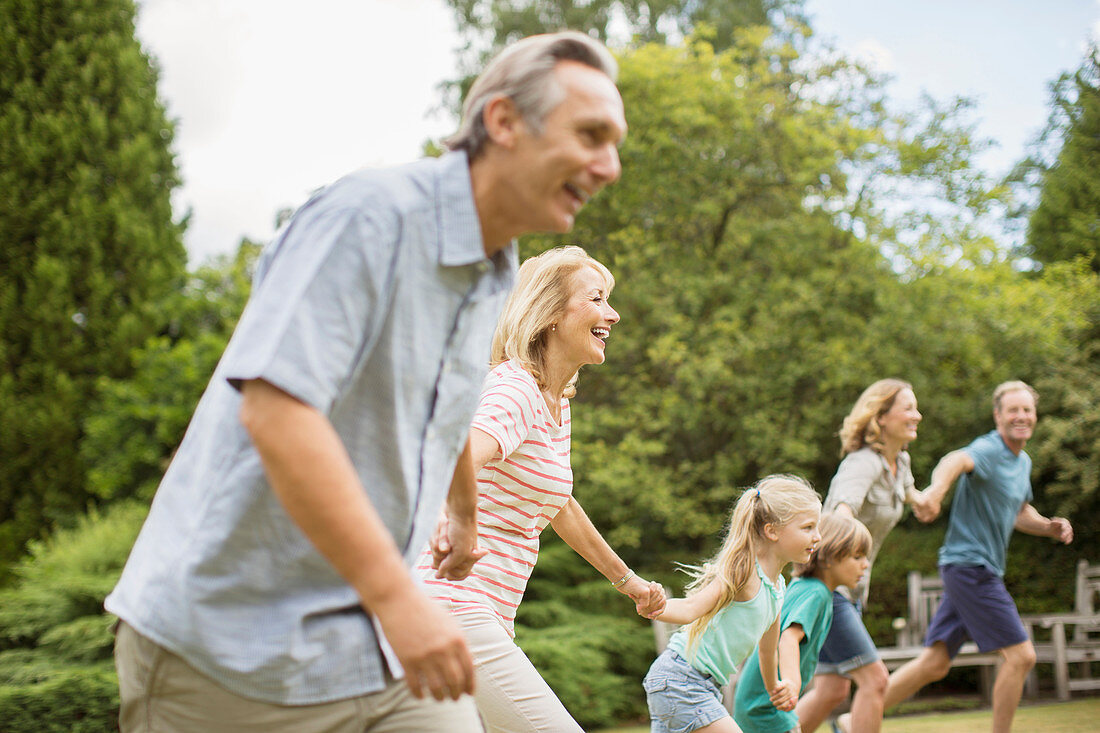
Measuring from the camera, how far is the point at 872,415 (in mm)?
5590

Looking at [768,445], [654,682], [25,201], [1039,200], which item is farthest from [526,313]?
[1039,200]

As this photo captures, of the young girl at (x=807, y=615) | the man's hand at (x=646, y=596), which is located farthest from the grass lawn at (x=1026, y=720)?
the man's hand at (x=646, y=596)

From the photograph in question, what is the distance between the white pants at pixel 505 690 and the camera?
262cm

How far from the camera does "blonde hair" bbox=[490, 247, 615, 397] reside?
315 cm

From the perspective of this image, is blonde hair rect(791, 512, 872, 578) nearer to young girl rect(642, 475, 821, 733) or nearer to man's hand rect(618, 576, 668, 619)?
young girl rect(642, 475, 821, 733)

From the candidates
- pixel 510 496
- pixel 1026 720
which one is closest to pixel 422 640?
pixel 510 496

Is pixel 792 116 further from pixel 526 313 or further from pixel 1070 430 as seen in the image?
pixel 526 313

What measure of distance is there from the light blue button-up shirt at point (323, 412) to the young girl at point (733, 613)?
7.60ft

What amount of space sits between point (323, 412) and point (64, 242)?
15888 millimetres

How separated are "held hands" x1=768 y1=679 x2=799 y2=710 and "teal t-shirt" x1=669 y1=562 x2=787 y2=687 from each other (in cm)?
20

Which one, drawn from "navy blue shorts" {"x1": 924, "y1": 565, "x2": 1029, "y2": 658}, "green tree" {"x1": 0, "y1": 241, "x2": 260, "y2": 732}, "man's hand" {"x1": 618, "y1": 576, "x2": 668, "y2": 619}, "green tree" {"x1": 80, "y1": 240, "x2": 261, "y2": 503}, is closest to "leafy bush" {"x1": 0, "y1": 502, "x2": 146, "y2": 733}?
"green tree" {"x1": 0, "y1": 241, "x2": 260, "y2": 732}

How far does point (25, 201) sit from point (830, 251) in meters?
12.3

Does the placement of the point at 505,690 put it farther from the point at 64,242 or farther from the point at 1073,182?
the point at 1073,182

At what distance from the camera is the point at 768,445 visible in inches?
470
